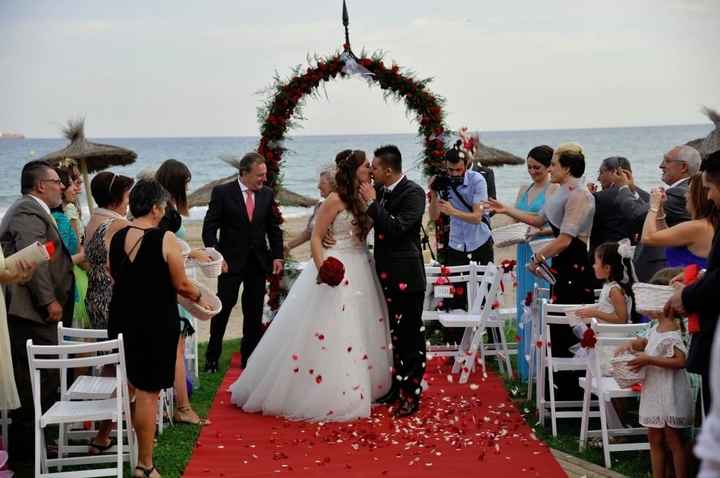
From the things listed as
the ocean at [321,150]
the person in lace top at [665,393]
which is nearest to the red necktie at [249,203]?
the person in lace top at [665,393]

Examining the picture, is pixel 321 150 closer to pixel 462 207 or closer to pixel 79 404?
pixel 462 207

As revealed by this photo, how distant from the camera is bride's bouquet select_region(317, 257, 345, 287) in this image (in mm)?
7469

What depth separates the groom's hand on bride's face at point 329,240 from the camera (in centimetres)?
772

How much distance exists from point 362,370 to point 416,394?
1.46 feet

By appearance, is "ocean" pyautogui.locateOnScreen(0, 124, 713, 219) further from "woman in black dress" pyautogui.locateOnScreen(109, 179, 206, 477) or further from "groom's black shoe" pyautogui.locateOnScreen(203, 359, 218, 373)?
"woman in black dress" pyautogui.locateOnScreen(109, 179, 206, 477)

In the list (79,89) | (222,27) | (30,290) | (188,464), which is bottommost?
(188,464)

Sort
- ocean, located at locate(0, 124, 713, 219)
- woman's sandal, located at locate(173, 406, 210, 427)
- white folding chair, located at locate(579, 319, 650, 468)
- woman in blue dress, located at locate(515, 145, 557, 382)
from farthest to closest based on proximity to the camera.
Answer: ocean, located at locate(0, 124, 713, 219)
woman in blue dress, located at locate(515, 145, 557, 382)
woman's sandal, located at locate(173, 406, 210, 427)
white folding chair, located at locate(579, 319, 650, 468)

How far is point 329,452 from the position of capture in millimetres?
6711

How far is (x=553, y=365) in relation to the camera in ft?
23.3

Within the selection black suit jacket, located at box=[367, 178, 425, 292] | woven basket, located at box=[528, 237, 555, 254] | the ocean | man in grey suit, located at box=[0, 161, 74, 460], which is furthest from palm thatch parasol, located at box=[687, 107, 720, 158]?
the ocean

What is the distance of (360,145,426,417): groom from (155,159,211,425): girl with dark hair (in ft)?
4.27

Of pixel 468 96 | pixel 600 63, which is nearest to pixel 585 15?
pixel 600 63

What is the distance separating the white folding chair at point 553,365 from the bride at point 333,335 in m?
1.23

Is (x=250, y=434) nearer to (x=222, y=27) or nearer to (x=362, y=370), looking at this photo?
(x=362, y=370)
